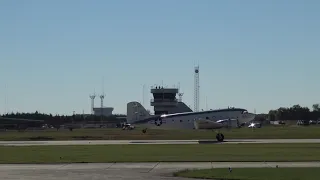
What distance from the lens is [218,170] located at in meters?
27.5

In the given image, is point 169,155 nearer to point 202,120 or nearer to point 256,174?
point 256,174

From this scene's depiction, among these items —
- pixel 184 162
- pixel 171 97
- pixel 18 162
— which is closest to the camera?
pixel 184 162

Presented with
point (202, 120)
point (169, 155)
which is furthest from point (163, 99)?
point (169, 155)

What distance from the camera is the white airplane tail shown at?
304 feet

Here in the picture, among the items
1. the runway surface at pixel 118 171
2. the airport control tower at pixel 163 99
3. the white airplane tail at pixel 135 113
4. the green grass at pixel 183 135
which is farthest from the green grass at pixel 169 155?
the airport control tower at pixel 163 99

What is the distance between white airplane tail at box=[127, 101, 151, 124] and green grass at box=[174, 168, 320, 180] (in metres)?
64.1

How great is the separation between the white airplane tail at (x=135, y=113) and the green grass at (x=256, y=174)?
210ft

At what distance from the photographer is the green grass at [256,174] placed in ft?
78.5

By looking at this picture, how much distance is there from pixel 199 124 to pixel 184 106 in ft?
214

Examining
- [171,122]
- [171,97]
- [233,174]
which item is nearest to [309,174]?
[233,174]

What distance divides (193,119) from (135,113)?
52.1 feet

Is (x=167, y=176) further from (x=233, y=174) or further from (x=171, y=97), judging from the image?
(x=171, y=97)

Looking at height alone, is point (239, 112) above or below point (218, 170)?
above

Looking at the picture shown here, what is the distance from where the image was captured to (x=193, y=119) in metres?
81.6
